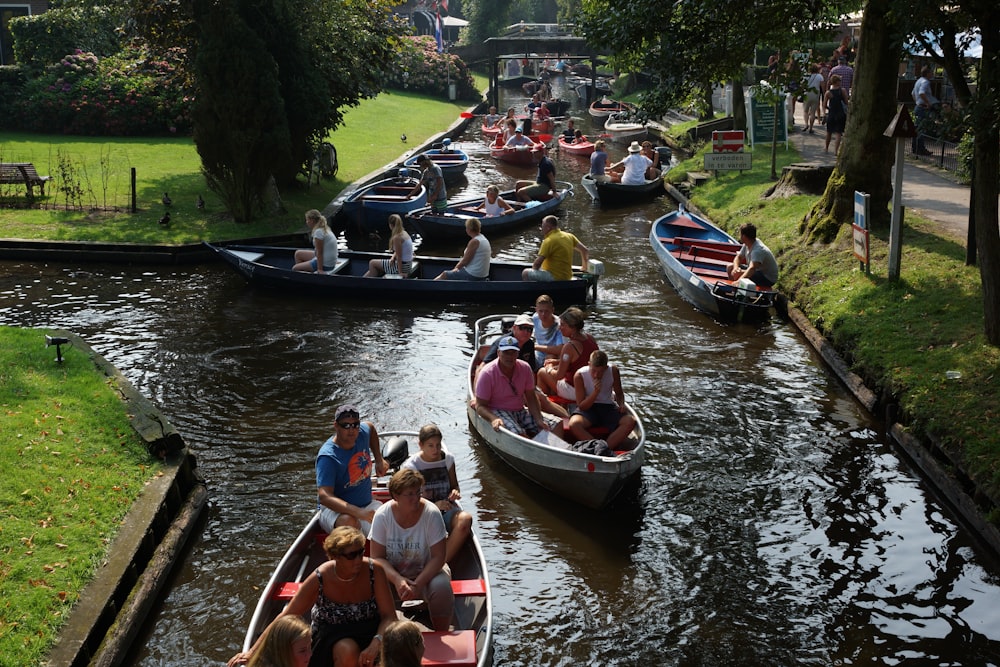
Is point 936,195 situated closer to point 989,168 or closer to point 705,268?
point 705,268

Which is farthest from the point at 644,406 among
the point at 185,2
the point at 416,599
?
the point at 185,2

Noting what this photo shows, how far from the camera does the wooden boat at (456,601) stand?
24.2ft

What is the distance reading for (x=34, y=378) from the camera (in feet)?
40.1

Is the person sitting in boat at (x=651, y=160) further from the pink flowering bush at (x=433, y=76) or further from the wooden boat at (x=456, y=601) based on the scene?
the pink flowering bush at (x=433, y=76)

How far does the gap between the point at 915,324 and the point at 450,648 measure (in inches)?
391

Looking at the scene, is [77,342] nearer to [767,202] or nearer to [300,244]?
[300,244]

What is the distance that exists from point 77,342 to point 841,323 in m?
11.5

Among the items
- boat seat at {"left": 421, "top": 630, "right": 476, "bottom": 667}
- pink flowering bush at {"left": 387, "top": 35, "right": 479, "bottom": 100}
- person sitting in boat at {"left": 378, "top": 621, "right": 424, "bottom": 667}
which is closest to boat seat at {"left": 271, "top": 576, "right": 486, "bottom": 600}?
boat seat at {"left": 421, "top": 630, "right": 476, "bottom": 667}

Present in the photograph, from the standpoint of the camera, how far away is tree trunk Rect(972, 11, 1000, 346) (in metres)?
11.6

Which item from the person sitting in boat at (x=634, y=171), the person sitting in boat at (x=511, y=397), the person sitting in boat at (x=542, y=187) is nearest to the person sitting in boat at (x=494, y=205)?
the person sitting in boat at (x=542, y=187)

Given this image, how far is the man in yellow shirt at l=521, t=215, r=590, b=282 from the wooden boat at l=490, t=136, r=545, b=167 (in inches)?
733

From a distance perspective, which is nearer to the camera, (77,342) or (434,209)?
(77,342)

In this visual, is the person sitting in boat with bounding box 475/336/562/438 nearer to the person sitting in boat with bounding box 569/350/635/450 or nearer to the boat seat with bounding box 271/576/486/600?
the person sitting in boat with bounding box 569/350/635/450

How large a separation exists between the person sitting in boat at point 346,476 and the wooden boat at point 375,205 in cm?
1607
